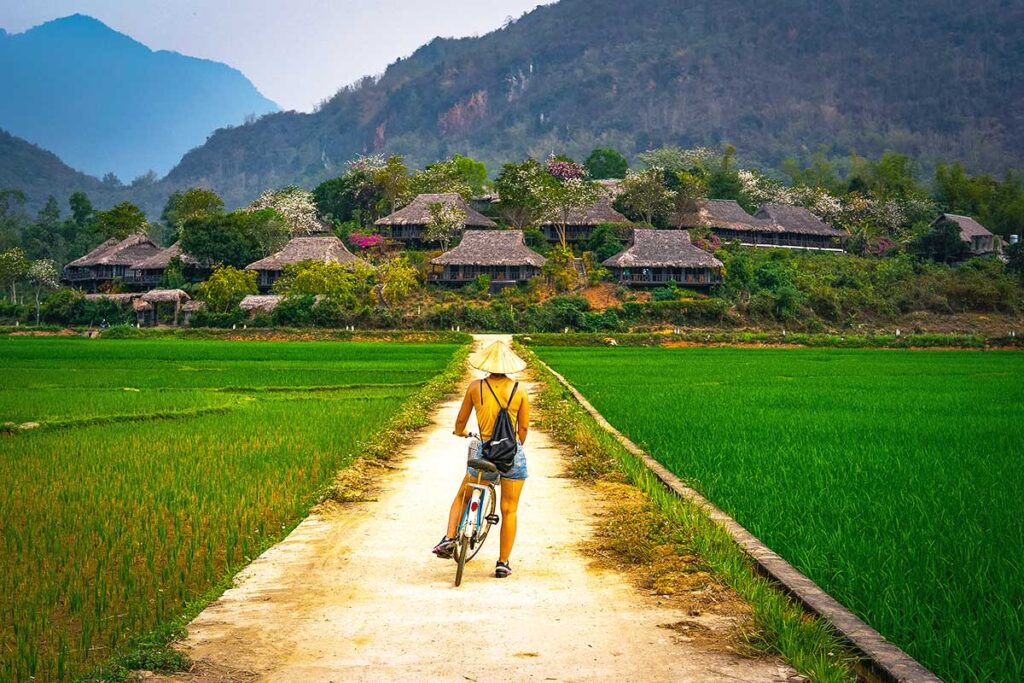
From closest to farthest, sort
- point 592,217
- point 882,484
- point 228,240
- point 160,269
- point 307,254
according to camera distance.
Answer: point 882,484, point 307,254, point 228,240, point 160,269, point 592,217

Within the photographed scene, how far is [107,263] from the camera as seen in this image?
57.4m

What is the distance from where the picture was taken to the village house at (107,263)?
57.7 metres

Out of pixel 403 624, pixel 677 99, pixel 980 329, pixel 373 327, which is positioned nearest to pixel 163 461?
pixel 403 624

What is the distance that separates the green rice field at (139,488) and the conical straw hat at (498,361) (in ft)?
6.68

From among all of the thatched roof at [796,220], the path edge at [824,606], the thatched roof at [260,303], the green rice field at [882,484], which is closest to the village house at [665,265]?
the thatched roof at [796,220]

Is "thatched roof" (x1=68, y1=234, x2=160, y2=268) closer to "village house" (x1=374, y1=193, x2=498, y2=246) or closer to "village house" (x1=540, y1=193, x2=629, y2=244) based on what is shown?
"village house" (x1=374, y1=193, x2=498, y2=246)

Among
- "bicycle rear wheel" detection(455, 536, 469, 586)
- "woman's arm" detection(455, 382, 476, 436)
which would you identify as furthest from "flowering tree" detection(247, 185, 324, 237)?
"bicycle rear wheel" detection(455, 536, 469, 586)

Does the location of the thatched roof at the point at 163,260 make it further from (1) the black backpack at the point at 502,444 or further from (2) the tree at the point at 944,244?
(1) the black backpack at the point at 502,444

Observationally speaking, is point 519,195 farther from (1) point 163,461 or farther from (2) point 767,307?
(1) point 163,461

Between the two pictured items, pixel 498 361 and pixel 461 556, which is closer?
pixel 461 556

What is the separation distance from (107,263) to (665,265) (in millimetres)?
34498

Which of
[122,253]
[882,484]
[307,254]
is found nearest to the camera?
[882,484]

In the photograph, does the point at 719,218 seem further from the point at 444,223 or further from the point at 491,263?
the point at 444,223

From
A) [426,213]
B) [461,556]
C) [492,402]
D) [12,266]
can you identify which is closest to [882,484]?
[492,402]
